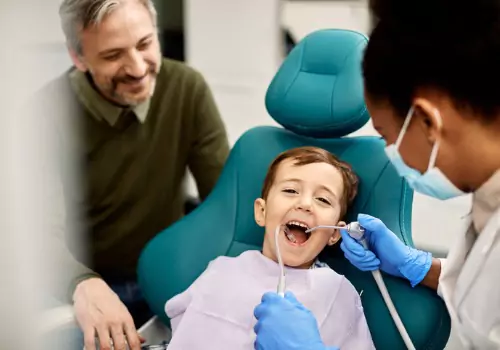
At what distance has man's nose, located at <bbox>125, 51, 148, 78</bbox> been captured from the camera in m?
1.72

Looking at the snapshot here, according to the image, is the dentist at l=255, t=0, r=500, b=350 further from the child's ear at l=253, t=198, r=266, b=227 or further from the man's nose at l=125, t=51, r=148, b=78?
the man's nose at l=125, t=51, r=148, b=78

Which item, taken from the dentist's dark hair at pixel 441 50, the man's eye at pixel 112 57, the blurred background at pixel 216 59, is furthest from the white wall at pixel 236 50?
the dentist's dark hair at pixel 441 50

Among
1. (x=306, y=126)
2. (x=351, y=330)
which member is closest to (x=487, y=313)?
(x=351, y=330)

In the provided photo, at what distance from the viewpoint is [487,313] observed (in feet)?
3.32

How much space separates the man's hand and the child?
121 mm

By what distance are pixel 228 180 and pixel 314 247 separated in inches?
13.9

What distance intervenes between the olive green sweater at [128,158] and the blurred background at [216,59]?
19 centimetres

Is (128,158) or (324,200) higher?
(324,200)

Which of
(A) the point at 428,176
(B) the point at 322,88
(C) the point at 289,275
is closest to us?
(A) the point at 428,176

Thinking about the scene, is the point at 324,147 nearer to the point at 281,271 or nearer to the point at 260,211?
the point at 260,211

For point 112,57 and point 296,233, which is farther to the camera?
point 112,57

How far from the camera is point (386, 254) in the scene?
4.37ft

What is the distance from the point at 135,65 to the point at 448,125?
1.05m

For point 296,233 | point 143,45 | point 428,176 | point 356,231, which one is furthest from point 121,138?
point 428,176
